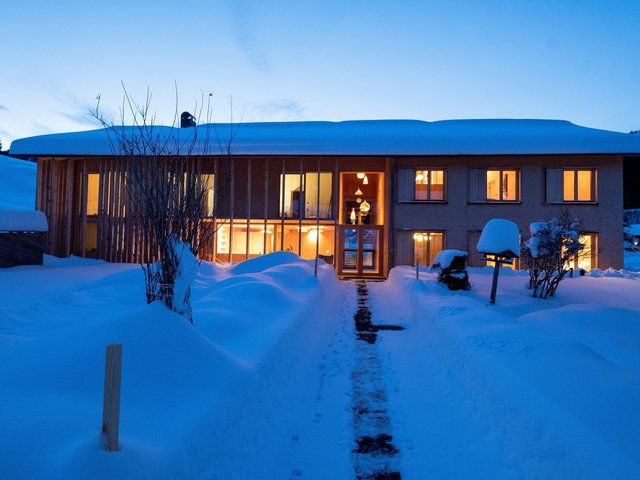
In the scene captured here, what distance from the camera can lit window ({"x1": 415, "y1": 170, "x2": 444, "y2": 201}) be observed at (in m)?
18.0

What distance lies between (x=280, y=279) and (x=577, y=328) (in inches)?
266

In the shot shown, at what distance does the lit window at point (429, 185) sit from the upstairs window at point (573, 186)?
4.46m

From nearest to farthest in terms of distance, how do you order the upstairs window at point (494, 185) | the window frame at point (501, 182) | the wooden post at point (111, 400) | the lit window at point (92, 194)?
the wooden post at point (111, 400), the window frame at point (501, 182), the upstairs window at point (494, 185), the lit window at point (92, 194)

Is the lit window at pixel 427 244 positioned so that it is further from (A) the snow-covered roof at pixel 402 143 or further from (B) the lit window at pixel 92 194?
(B) the lit window at pixel 92 194

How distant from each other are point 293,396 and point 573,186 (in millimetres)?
17299

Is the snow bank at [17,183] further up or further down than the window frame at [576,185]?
further up

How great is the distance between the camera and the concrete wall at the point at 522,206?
56.6ft

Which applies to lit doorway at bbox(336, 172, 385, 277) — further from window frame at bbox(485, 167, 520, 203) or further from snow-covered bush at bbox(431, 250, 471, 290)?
snow-covered bush at bbox(431, 250, 471, 290)

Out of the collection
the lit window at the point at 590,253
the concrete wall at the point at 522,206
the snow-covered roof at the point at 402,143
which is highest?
the snow-covered roof at the point at 402,143

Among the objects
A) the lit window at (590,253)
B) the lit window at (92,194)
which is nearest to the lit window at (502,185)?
the lit window at (590,253)

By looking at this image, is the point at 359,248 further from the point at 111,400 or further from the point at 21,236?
the point at 111,400

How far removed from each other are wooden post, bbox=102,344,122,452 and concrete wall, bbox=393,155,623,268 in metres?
16.1

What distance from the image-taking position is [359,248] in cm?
1883

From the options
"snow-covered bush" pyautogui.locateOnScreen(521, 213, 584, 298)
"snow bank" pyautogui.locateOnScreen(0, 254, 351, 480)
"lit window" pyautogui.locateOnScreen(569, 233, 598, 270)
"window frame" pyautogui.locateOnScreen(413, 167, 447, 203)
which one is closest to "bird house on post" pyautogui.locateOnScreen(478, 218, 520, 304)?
"snow-covered bush" pyautogui.locateOnScreen(521, 213, 584, 298)
